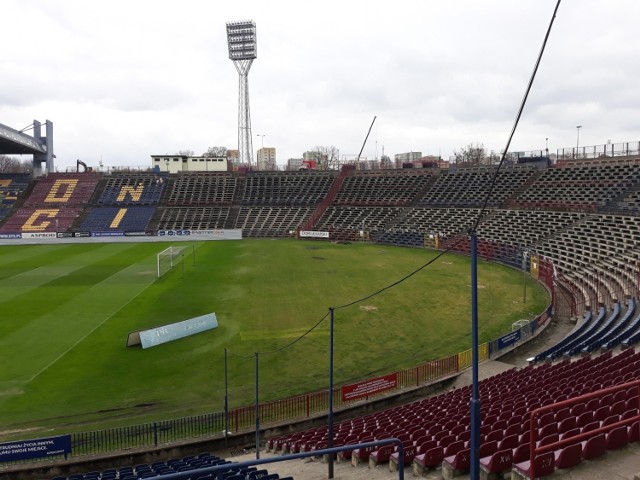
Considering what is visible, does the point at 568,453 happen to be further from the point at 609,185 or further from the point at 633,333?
the point at 609,185

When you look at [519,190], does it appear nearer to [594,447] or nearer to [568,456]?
[594,447]

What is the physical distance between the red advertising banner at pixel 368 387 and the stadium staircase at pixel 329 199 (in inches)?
→ 2541

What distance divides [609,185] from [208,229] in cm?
6253

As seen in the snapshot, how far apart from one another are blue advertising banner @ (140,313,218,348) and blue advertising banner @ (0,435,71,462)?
10.8m

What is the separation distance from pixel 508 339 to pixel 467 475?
17189 mm

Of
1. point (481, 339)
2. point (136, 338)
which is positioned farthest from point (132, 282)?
point (481, 339)

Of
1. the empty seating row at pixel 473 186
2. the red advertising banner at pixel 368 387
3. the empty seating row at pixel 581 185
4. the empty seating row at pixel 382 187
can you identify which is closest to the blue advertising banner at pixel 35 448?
the red advertising banner at pixel 368 387

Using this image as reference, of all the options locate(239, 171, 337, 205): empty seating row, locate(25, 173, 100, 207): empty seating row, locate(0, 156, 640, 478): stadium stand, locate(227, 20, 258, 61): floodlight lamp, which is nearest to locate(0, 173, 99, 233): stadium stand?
locate(25, 173, 100, 207): empty seating row

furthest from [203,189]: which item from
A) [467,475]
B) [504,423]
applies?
[467,475]

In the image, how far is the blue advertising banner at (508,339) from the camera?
25.7 metres

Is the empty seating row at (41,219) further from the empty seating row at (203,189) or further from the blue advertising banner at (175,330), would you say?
the blue advertising banner at (175,330)

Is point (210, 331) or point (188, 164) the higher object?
point (188, 164)

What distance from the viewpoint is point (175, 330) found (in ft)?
94.3

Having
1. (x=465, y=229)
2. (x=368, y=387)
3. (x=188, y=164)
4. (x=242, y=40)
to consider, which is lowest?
(x=368, y=387)
